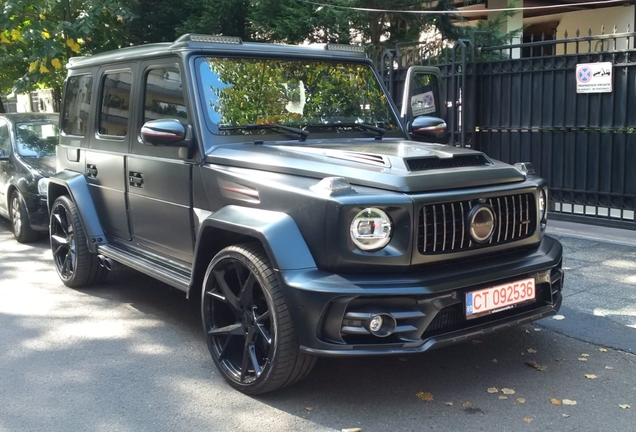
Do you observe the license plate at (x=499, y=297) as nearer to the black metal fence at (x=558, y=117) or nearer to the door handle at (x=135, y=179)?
the door handle at (x=135, y=179)

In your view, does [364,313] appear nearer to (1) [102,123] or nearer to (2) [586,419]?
(2) [586,419]

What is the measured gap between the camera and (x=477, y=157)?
446 cm

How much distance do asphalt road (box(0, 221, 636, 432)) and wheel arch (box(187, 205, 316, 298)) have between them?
75 centimetres

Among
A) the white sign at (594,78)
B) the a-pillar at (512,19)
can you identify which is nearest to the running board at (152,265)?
the white sign at (594,78)

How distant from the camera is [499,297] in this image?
13.3ft

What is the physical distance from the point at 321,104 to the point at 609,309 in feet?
9.08

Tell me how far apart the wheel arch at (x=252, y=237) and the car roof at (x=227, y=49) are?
1.26 metres

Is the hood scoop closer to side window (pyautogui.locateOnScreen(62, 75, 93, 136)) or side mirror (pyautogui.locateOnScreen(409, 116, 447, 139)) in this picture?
side mirror (pyautogui.locateOnScreen(409, 116, 447, 139))

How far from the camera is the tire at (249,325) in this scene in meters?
3.87

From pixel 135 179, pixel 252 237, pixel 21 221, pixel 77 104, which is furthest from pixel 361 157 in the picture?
pixel 21 221

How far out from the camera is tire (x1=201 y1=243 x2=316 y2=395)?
3866mm

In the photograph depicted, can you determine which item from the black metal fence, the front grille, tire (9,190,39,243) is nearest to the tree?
tire (9,190,39,243)

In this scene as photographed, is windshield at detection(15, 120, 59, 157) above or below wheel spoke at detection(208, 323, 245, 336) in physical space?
above

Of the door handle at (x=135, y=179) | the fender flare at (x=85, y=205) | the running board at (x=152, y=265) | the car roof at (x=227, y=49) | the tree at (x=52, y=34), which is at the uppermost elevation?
the tree at (x=52, y=34)
